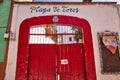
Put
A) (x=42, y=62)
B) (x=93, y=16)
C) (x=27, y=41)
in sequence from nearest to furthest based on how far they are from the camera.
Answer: (x=42, y=62), (x=27, y=41), (x=93, y=16)

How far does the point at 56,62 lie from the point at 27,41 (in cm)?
143

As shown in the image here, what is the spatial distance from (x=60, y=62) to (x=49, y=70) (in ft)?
1.74

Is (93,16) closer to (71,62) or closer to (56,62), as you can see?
(71,62)

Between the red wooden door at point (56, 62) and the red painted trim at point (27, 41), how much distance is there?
222 millimetres

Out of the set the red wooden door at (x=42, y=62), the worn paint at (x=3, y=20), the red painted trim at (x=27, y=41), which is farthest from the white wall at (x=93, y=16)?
the red wooden door at (x=42, y=62)

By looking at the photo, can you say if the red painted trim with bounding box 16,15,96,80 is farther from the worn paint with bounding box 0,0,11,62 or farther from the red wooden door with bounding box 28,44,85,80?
the worn paint with bounding box 0,0,11,62

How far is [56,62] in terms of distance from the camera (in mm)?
9062

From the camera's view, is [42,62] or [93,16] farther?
[93,16]

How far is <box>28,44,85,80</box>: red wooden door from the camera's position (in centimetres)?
888

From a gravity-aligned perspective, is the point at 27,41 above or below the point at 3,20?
below

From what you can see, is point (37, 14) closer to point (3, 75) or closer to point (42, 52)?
point (42, 52)

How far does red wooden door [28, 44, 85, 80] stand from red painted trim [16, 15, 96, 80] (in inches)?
8.7

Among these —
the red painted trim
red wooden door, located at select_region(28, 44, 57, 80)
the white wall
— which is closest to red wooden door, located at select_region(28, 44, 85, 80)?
red wooden door, located at select_region(28, 44, 57, 80)

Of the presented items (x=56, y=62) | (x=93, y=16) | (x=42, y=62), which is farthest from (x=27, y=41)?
(x=93, y=16)
